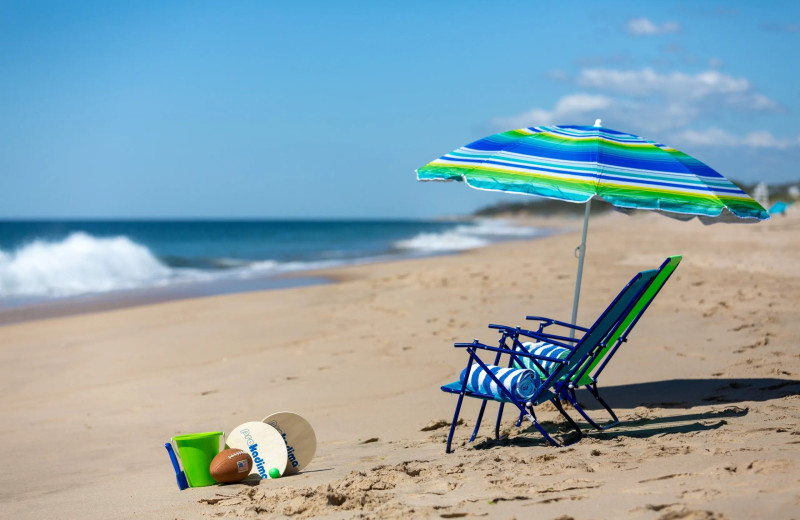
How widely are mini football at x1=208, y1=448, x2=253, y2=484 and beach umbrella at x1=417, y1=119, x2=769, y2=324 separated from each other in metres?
2.04

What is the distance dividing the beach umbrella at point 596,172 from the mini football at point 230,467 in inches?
80.1

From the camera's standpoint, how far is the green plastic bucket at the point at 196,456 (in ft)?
12.3

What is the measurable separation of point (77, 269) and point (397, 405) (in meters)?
15.8

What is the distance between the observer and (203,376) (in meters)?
6.58

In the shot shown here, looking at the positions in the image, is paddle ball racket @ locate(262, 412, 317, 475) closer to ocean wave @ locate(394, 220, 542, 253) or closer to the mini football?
the mini football

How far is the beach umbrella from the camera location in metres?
4.41

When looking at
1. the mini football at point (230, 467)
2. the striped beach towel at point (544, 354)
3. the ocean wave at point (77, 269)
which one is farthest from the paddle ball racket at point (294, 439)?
the ocean wave at point (77, 269)

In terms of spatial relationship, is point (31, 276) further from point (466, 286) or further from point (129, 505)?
point (129, 505)

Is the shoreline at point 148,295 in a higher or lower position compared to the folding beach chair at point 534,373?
lower

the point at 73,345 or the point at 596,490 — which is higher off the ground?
the point at 596,490

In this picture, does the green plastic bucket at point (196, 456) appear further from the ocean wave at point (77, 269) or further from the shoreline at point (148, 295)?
the ocean wave at point (77, 269)

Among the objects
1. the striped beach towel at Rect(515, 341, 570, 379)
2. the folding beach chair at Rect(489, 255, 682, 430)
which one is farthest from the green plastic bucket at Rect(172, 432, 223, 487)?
the striped beach towel at Rect(515, 341, 570, 379)

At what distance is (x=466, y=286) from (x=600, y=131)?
6.35 m

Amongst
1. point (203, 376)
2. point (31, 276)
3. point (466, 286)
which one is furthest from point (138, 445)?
point (31, 276)
